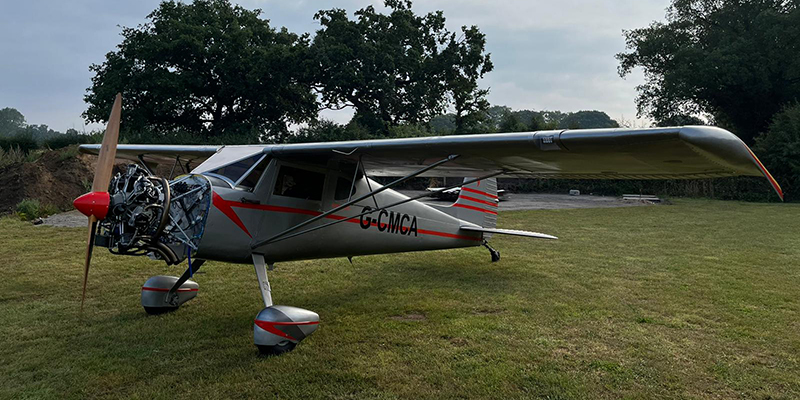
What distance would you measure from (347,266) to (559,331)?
4.41m

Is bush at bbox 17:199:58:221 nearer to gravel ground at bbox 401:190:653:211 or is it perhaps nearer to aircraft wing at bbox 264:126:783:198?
aircraft wing at bbox 264:126:783:198

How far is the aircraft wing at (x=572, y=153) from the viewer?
3289 mm

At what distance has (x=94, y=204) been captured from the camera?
152 inches

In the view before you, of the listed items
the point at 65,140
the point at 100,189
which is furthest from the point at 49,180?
Answer: the point at 100,189

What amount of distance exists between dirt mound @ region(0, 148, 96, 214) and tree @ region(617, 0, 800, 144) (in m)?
39.1

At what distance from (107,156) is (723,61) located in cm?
4140

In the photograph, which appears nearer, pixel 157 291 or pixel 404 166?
pixel 157 291

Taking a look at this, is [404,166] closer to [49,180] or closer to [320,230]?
[320,230]

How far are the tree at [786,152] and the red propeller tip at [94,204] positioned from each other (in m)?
35.3

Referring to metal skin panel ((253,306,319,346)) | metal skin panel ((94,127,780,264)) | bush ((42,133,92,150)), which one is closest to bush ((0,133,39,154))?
bush ((42,133,92,150))

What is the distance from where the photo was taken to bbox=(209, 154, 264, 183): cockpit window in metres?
4.99

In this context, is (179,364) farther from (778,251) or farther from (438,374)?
(778,251)

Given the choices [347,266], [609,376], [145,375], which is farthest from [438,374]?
[347,266]

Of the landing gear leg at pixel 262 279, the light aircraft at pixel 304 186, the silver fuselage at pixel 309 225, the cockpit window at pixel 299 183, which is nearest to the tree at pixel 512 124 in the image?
the silver fuselage at pixel 309 225
